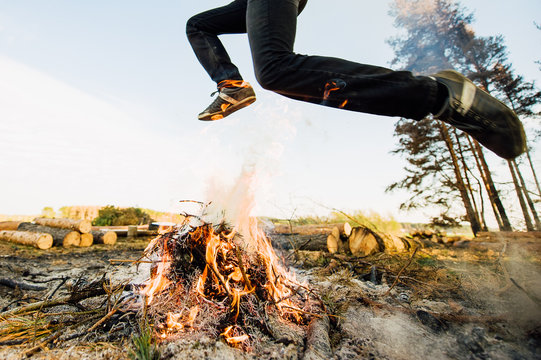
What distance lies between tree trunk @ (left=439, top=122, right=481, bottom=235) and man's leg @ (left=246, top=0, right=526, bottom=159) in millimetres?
10743

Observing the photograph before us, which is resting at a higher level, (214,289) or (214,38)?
(214,38)

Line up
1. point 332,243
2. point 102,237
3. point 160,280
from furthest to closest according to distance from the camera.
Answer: point 102,237 < point 332,243 < point 160,280

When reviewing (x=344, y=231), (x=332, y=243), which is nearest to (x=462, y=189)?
(x=344, y=231)

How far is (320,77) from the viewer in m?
1.29

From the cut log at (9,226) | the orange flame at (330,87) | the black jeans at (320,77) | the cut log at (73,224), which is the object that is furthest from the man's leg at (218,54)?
the cut log at (9,226)

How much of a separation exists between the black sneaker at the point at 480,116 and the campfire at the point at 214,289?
138cm

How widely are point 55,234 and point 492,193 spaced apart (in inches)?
619

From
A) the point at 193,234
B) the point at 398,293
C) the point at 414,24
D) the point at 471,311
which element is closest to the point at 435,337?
the point at 471,311

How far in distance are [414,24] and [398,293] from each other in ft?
52.1

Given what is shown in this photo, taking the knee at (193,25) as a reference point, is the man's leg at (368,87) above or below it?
below

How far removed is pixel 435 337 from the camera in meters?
1.37

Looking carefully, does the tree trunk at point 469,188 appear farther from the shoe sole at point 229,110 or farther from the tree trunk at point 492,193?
the shoe sole at point 229,110

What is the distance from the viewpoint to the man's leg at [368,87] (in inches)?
48.9

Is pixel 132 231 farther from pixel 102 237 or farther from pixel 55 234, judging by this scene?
pixel 55 234
